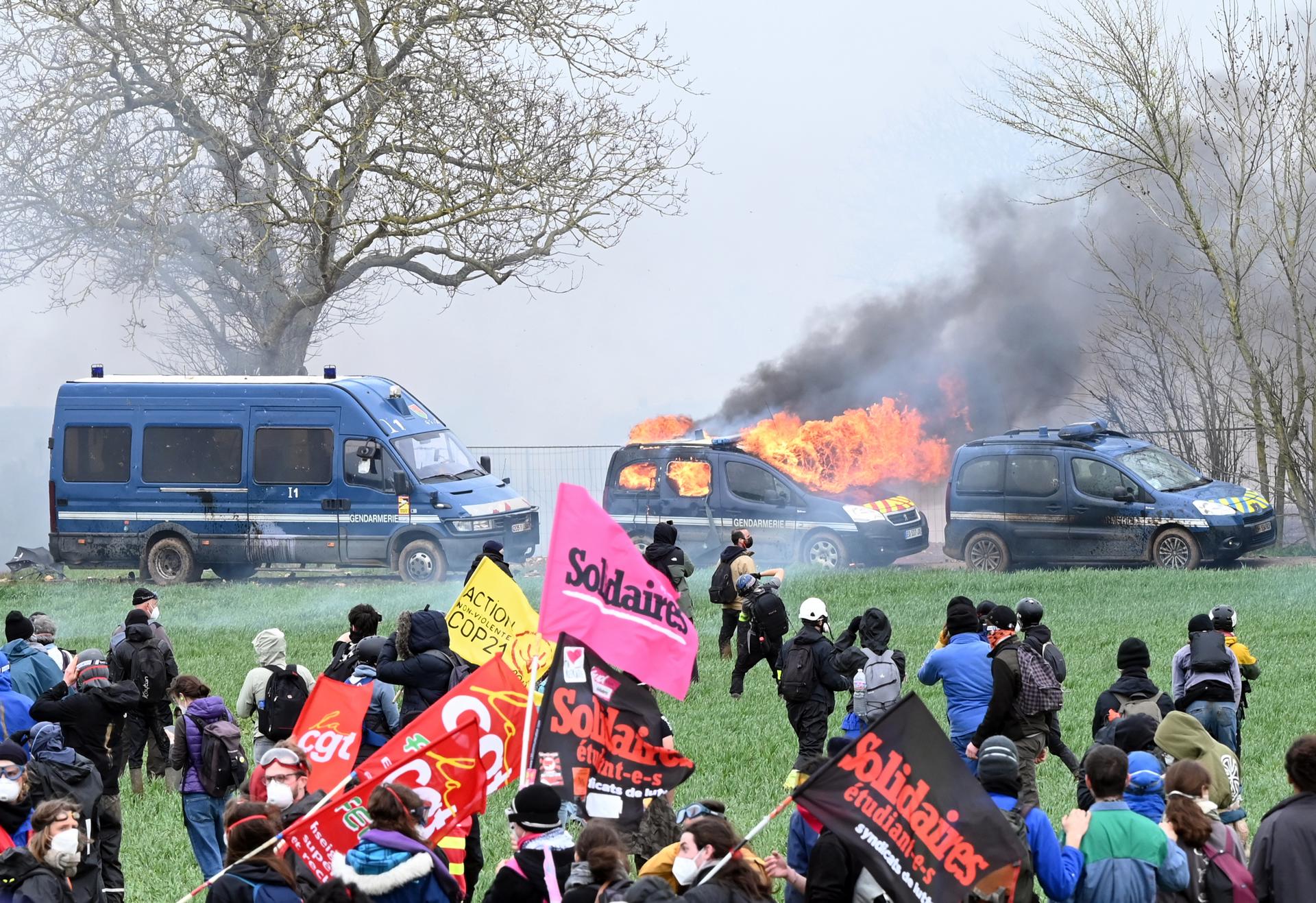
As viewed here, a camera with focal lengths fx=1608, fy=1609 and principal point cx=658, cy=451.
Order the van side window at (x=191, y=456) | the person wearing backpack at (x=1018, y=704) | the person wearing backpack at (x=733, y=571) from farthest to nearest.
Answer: the van side window at (x=191, y=456) < the person wearing backpack at (x=733, y=571) < the person wearing backpack at (x=1018, y=704)

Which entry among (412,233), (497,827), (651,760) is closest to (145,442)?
(412,233)

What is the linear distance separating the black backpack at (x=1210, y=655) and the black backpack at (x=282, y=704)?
18.2ft

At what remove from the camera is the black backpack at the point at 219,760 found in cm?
904

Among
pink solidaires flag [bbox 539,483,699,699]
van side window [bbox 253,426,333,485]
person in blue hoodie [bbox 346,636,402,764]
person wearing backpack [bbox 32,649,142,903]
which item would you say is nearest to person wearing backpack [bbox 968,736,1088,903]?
pink solidaires flag [bbox 539,483,699,699]

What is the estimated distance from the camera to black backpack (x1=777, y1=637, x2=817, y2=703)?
11.2 metres

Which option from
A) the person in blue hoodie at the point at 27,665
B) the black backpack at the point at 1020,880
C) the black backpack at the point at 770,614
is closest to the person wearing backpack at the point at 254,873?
the black backpack at the point at 1020,880

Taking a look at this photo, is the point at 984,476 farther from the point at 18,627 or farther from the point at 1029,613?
the point at 18,627

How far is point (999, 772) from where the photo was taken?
6422 millimetres

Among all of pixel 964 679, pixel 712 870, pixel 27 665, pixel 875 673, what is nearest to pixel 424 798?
pixel 712 870

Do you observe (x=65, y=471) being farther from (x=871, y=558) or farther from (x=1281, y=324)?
(x=1281, y=324)

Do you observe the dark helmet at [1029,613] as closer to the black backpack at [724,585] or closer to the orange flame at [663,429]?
the black backpack at [724,585]

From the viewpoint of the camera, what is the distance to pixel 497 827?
420 inches

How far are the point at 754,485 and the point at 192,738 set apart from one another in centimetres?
1457

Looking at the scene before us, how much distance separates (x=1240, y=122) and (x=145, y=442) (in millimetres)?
18455
